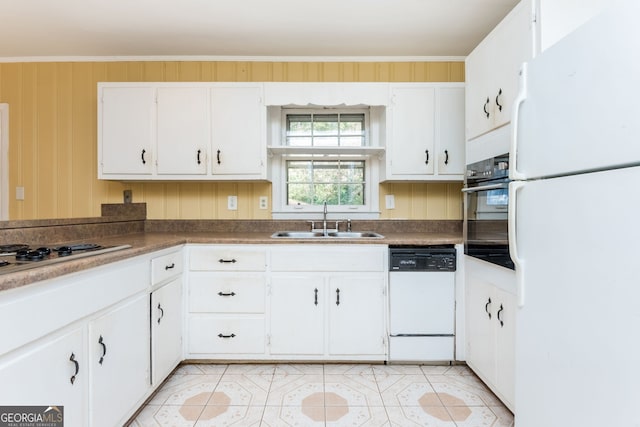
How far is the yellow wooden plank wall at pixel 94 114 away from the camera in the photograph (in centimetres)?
281

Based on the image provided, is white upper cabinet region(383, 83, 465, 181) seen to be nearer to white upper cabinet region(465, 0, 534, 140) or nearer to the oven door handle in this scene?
white upper cabinet region(465, 0, 534, 140)

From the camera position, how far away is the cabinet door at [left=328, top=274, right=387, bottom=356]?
2.21 m

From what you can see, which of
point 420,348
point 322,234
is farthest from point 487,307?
point 322,234

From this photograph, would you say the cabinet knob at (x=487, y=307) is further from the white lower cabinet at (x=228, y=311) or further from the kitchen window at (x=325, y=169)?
the white lower cabinet at (x=228, y=311)

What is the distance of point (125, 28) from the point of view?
2379 mm

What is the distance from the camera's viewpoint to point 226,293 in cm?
222

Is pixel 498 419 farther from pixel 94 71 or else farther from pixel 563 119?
pixel 94 71

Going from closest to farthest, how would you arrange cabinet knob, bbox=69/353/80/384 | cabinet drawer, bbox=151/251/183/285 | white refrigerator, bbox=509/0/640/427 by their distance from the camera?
white refrigerator, bbox=509/0/640/427 < cabinet knob, bbox=69/353/80/384 < cabinet drawer, bbox=151/251/183/285

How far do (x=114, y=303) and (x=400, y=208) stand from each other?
2139 millimetres

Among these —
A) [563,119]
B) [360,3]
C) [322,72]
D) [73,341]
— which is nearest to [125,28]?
[322,72]

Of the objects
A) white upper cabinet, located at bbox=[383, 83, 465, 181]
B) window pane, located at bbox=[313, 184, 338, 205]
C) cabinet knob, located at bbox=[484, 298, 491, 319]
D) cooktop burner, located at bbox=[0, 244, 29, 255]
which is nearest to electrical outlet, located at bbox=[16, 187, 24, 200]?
cooktop burner, located at bbox=[0, 244, 29, 255]

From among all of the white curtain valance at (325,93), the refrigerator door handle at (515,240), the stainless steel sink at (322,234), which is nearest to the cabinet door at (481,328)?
the refrigerator door handle at (515,240)

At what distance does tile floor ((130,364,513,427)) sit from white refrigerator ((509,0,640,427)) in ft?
2.00

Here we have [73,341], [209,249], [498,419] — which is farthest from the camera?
[209,249]
